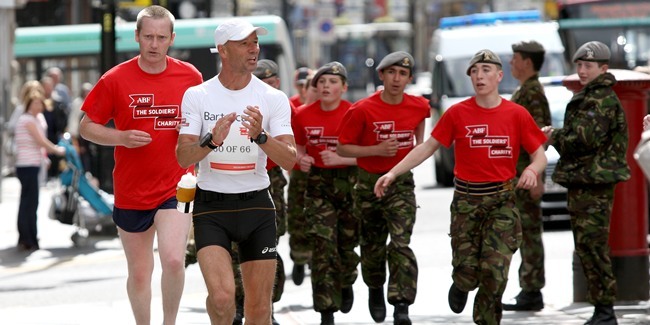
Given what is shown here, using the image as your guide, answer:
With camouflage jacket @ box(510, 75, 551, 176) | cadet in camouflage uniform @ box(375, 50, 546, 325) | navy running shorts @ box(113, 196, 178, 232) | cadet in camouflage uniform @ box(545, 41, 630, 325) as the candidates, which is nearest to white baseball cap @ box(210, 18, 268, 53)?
navy running shorts @ box(113, 196, 178, 232)

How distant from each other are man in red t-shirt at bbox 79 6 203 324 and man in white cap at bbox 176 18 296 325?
2.74ft

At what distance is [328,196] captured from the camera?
33.7 ft

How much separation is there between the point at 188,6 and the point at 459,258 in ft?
77.8

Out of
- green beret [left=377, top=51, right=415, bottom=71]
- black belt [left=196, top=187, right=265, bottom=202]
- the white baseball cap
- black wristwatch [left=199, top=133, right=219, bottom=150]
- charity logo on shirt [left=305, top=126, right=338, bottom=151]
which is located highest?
the white baseball cap

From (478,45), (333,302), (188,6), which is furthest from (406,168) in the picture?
(188,6)

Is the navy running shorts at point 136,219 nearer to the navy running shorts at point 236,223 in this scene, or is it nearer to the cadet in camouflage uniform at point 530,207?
the navy running shorts at point 236,223

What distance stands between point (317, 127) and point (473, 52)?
47.8 feet

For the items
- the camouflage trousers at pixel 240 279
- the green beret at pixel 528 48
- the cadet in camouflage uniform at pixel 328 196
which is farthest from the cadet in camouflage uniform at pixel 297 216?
the green beret at pixel 528 48

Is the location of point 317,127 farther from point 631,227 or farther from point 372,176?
point 631,227

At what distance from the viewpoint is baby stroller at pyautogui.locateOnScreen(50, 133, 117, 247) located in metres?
16.3

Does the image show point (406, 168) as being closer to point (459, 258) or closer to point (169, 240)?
point (459, 258)

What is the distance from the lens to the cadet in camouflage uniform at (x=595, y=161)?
962cm

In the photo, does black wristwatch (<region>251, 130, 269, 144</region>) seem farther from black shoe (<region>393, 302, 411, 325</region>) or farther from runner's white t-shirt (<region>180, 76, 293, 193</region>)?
black shoe (<region>393, 302, 411, 325</region>)

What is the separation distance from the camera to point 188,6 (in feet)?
105
